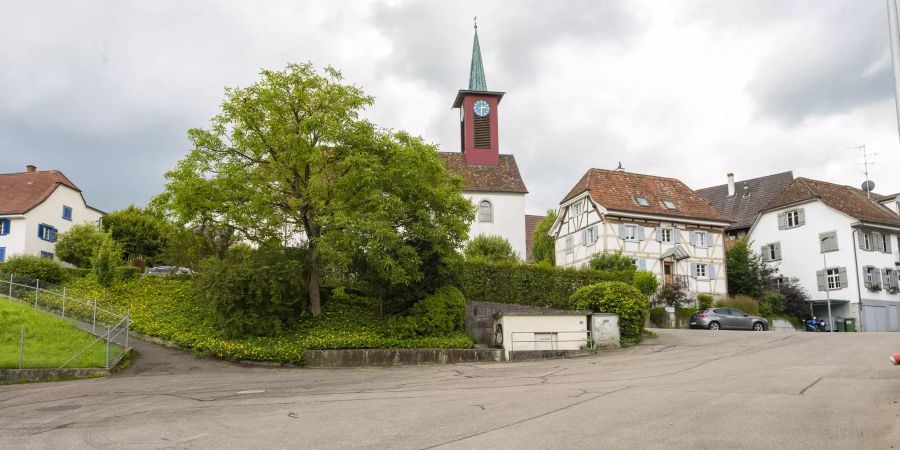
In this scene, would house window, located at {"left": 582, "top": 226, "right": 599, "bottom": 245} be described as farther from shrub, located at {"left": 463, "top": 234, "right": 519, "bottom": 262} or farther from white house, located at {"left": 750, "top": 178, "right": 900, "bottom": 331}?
white house, located at {"left": 750, "top": 178, "right": 900, "bottom": 331}

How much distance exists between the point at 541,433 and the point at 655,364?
10731mm

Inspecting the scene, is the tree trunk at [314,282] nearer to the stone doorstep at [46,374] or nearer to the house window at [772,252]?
the stone doorstep at [46,374]

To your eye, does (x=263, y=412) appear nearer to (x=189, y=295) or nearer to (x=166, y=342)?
(x=166, y=342)

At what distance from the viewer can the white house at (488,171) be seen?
50.9 meters

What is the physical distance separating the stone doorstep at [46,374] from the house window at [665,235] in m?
33.7

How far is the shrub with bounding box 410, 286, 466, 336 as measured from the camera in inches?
923

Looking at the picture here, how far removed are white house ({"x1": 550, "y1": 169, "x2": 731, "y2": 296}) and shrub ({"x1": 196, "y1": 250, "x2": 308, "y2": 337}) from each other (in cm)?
2378

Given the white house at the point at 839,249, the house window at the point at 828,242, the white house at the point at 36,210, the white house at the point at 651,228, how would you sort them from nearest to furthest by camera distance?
the white house at the point at 651,228, the white house at the point at 36,210, the white house at the point at 839,249, the house window at the point at 828,242

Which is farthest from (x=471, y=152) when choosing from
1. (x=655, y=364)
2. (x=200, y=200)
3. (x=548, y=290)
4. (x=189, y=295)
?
(x=655, y=364)

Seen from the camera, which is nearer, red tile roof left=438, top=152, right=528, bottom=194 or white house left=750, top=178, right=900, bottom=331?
white house left=750, top=178, right=900, bottom=331

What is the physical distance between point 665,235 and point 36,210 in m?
40.3

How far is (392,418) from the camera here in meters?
10.8

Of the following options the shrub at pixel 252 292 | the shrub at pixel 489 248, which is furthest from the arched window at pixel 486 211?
the shrub at pixel 252 292

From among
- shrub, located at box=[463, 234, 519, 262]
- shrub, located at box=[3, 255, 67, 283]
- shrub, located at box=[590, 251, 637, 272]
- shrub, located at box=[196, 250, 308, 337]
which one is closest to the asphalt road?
shrub, located at box=[196, 250, 308, 337]
